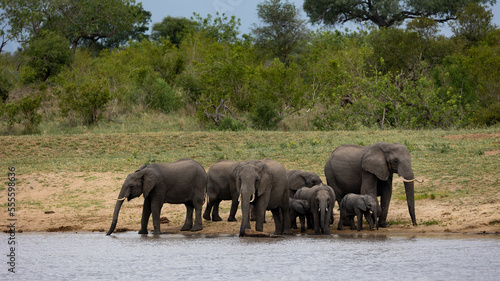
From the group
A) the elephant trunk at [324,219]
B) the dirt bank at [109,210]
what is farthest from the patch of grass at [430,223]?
the elephant trunk at [324,219]

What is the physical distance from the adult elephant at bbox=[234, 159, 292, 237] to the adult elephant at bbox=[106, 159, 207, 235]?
49.5 inches

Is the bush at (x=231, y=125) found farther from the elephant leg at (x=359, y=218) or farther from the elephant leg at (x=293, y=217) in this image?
the elephant leg at (x=359, y=218)

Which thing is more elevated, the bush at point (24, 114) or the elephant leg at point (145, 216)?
the bush at point (24, 114)

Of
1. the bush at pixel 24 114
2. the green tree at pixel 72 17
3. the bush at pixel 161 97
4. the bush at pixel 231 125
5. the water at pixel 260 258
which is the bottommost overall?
the water at pixel 260 258

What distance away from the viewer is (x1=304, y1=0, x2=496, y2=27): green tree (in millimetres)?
58781

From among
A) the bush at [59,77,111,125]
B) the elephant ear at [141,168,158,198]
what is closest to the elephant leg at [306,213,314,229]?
the elephant ear at [141,168,158,198]

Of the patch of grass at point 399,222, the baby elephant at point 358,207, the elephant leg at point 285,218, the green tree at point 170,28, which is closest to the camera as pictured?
the baby elephant at point 358,207

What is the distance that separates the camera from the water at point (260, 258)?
10.2 m

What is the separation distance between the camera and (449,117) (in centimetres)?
2858

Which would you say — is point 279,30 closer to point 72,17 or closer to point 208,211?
point 72,17

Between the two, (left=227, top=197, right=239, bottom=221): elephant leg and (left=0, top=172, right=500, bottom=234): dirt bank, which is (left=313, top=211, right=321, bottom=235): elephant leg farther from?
(left=227, top=197, right=239, bottom=221): elephant leg

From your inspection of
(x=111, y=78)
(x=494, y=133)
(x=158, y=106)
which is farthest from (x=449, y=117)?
(x=111, y=78)

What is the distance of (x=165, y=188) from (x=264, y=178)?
2.26 meters

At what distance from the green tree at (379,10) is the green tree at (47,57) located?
973 inches
